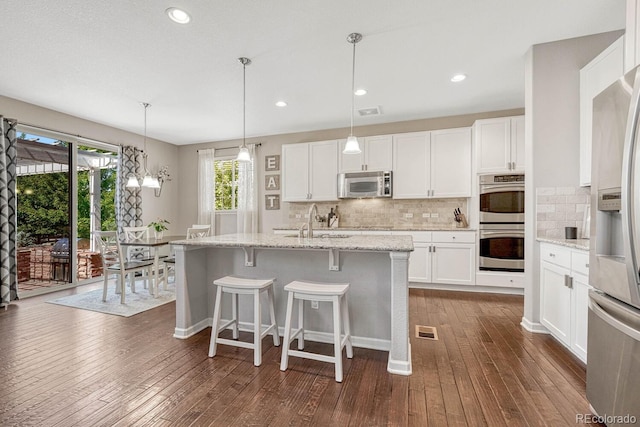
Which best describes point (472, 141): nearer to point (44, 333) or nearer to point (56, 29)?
point (56, 29)

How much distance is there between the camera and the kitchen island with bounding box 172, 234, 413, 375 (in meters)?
2.14

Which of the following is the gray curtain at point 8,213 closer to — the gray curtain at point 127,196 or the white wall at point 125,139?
the white wall at point 125,139

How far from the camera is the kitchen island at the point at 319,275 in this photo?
2145 millimetres

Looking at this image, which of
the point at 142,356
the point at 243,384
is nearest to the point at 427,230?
the point at 243,384

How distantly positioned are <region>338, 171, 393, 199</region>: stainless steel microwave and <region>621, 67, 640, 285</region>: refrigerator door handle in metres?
3.41

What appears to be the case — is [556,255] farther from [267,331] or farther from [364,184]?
[364,184]

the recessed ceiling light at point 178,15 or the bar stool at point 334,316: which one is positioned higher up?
the recessed ceiling light at point 178,15

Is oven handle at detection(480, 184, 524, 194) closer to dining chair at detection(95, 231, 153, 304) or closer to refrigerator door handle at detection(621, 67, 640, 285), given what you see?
refrigerator door handle at detection(621, 67, 640, 285)

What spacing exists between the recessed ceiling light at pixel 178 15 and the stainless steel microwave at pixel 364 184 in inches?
122

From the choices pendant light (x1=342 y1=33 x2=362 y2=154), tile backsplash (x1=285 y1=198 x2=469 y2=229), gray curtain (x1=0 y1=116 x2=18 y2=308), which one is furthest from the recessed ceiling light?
tile backsplash (x1=285 y1=198 x2=469 y2=229)

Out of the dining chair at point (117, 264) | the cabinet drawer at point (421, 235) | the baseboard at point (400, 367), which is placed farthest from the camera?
the cabinet drawer at point (421, 235)

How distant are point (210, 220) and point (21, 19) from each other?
13.6ft

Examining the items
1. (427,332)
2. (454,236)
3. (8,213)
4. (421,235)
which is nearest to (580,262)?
(427,332)

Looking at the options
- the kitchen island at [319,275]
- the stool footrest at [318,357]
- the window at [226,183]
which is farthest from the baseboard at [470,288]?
the window at [226,183]
